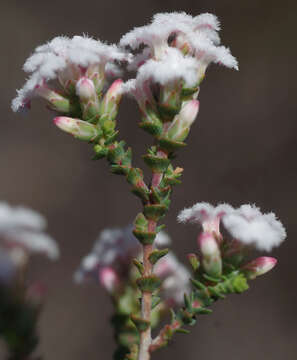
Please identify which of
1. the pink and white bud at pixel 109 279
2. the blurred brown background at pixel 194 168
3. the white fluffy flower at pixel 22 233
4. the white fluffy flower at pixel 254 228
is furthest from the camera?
the blurred brown background at pixel 194 168

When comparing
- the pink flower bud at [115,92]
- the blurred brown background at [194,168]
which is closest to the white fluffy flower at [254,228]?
the pink flower bud at [115,92]

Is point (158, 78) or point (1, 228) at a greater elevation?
point (158, 78)

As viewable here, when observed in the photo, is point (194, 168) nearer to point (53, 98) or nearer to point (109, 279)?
point (109, 279)

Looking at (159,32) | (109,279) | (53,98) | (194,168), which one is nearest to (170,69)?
(159,32)

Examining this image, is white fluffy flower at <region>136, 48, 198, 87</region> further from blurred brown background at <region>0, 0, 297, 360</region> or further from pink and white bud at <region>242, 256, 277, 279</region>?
blurred brown background at <region>0, 0, 297, 360</region>

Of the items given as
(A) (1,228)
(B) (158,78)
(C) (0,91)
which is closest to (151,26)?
(B) (158,78)

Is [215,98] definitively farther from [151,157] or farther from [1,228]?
[1,228]

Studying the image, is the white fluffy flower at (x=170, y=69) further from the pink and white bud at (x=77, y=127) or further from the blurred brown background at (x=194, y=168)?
the blurred brown background at (x=194, y=168)
